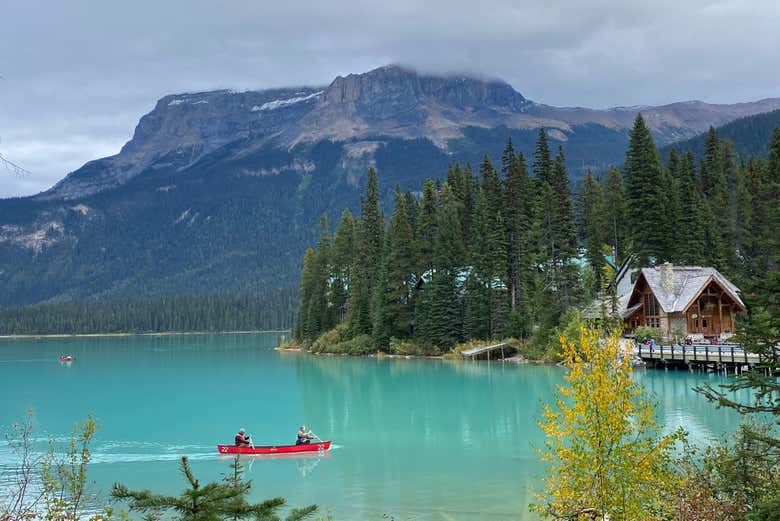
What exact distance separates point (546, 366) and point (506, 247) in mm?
17826

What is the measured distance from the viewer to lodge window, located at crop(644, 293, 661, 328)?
243 feet

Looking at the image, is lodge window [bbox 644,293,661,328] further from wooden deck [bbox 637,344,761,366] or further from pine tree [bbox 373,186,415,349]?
pine tree [bbox 373,186,415,349]

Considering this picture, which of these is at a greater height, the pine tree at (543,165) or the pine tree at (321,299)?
the pine tree at (543,165)

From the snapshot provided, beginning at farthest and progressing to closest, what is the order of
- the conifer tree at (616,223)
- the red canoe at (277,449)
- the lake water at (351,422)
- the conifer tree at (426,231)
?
1. the conifer tree at (426,231)
2. the conifer tree at (616,223)
3. the red canoe at (277,449)
4. the lake water at (351,422)

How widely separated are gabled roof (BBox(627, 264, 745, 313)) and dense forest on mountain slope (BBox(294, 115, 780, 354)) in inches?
107

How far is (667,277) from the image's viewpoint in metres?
72.5

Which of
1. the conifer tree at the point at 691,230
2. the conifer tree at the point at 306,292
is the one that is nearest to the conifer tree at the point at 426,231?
the conifer tree at the point at 306,292

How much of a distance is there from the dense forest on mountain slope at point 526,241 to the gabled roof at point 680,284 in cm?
272

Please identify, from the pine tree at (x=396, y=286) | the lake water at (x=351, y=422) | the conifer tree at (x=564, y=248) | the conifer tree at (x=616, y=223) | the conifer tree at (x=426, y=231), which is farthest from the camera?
the conifer tree at (x=426, y=231)

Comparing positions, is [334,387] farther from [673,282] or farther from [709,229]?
→ [709,229]

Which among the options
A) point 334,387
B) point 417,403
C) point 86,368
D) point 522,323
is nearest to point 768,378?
point 417,403

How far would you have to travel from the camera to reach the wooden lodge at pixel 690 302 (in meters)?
70.2

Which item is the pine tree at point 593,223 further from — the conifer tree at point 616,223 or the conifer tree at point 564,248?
the conifer tree at point 564,248

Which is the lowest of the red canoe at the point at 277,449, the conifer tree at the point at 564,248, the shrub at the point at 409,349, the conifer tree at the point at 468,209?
the red canoe at the point at 277,449
